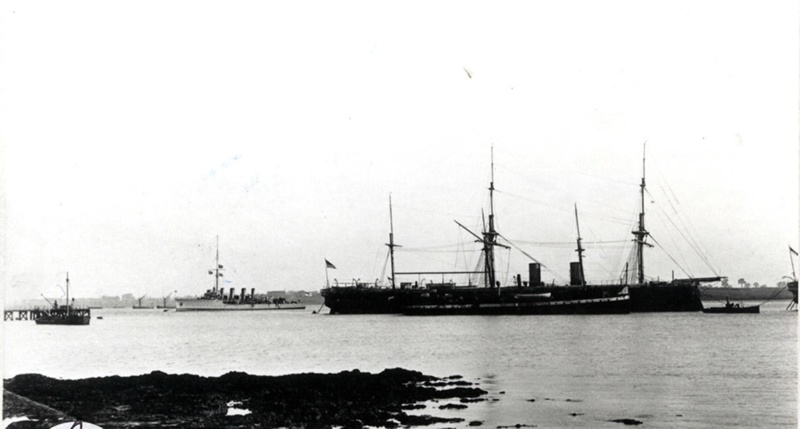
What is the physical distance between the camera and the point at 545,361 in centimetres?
3531

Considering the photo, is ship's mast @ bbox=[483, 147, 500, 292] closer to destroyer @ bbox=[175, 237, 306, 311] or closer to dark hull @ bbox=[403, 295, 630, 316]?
dark hull @ bbox=[403, 295, 630, 316]

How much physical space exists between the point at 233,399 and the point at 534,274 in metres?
65.9

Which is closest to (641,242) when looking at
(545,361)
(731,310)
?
(731,310)

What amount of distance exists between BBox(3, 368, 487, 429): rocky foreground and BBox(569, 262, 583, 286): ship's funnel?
5940cm

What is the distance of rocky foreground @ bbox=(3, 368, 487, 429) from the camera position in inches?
771

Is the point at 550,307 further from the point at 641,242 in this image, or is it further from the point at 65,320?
the point at 65,320

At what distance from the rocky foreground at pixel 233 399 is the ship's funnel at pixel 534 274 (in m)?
58.6

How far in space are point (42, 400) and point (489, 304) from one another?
63.4m

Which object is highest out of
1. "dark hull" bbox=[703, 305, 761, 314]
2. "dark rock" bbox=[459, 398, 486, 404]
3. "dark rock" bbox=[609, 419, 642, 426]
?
"dark hull" bbox=[703, 305, 761, 314]

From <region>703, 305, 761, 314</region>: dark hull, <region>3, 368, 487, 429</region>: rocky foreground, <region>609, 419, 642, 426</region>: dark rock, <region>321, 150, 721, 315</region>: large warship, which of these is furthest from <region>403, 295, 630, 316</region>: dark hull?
<region>609, 419, 642, 426</region>: dark rock

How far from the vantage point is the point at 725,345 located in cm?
4356

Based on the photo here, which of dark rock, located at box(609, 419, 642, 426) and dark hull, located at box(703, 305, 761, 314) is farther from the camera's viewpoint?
dark hull, located at box(703, 305, 761, 314)

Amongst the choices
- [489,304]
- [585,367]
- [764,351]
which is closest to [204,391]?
[585,367]

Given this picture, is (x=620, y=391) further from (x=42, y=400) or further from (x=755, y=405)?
(x=42, y=400)
